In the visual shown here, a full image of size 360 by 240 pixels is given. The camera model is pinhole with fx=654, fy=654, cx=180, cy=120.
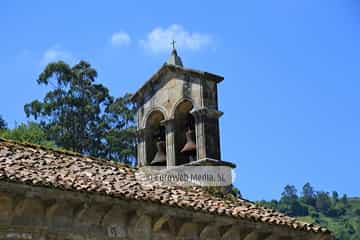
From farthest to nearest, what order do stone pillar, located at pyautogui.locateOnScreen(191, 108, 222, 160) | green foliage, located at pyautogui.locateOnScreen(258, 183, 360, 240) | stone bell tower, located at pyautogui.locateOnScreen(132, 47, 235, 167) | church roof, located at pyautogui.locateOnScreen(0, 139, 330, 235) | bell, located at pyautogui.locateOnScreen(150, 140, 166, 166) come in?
green foliage, located at pyautogui.locateOnScreen(258, 183, 360, 240) → bell, located at pyautogui.locateOnScreen(150, 140, 166, 166) → stone bell tower, located at pyautogui.locateOnScreen(132, 47, 235, 167) → stone pillar, located at pyautogui.locateOnScreen(191, 108, 222, 160) → church roof, located at pyautogui.locateOnScreen(0, 139, 330, 235)

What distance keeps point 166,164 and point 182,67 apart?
1918 mm

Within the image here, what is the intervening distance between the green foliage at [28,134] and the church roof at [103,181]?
1443 centimetres

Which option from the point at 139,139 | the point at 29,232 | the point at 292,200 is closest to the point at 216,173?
the point at 139,139

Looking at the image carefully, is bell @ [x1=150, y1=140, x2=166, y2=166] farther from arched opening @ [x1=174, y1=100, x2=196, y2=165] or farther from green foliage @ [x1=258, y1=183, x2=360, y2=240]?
green foliage @ [x1=258, y1=183, x2=360, y2=240]

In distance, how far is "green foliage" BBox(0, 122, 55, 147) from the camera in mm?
25362

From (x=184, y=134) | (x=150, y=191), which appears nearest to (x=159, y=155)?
(x=184, y=134)

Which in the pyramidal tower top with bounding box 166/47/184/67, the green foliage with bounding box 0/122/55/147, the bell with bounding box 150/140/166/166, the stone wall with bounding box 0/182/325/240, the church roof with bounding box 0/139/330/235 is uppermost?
the green foliage with bounding box 0/122/55/147

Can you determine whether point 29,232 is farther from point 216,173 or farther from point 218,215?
point 216,173

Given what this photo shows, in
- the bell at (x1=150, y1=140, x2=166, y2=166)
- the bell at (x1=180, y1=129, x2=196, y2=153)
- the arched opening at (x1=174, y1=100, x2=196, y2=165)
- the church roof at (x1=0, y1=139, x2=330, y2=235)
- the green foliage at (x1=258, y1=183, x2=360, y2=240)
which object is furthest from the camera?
the green foliage at (x1=258, y1=183, x2=360, y2=240)

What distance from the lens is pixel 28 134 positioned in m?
26.3

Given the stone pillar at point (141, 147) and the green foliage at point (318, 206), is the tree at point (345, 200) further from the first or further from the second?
the stone pillar at point (141, 147)

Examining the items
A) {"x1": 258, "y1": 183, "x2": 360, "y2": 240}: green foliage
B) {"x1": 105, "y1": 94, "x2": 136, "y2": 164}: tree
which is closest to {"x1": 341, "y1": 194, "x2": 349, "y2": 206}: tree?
{"x1": 258, "y1": 183, "x2": 360, "y2": 240}: green foliage

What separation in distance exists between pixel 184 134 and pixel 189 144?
45cm

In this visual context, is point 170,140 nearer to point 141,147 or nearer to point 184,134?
point 184,134
